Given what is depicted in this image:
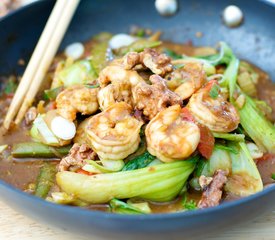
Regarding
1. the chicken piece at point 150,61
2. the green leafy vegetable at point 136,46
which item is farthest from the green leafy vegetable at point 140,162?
the green leafy vegetable at point 136,46

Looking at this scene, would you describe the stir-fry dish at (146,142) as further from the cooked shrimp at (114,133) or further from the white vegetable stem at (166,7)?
the white vegetable stem at (166,7)

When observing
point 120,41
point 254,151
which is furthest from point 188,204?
point 120,41

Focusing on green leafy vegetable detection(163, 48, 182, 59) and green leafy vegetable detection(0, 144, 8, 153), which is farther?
green leafy vegetable detection(163, 48, 182, 59)

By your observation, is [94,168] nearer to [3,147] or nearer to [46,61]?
[3,147]

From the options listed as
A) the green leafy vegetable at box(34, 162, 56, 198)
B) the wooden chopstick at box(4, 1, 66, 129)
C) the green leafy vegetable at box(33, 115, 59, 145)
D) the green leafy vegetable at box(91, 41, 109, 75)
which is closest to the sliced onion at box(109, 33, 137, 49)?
the green leafy vegetable at box(91, 41, 109, 75)

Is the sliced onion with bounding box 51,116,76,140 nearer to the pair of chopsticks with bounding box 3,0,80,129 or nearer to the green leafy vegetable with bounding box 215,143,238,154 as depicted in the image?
the pair of chopsticks with bounding box 3,0,80,129

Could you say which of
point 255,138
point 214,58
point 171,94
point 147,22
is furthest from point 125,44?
point 255,138

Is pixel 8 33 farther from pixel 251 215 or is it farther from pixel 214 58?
pixel 251 215
